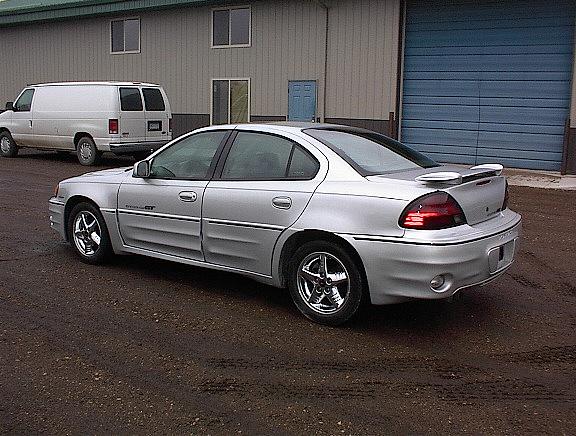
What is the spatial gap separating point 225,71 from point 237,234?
672 inches

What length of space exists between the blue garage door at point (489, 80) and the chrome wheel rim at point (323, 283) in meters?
13.3

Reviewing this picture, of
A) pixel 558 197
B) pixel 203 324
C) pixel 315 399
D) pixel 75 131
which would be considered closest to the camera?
pixel 315 399

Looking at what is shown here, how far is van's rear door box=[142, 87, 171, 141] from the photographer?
687 inches

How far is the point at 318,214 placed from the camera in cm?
517

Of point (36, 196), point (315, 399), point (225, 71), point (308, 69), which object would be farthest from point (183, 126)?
point (315, 399)

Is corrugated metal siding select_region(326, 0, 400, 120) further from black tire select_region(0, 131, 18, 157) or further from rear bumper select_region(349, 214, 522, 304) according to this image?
rear bumper select_region(349, 214, 522, 304)

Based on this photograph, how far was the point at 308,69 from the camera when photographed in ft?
66.6

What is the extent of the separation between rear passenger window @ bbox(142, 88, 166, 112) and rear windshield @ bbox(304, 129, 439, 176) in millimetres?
12087

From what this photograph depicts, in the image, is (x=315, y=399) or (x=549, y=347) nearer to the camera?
(x=315, y=399)

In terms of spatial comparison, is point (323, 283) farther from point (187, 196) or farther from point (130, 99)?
point (130, 99)

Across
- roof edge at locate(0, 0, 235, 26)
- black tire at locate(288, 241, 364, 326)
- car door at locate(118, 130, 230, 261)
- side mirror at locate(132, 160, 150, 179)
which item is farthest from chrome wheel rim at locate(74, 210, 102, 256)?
roof edge at locate(0, 0, 235, 26)

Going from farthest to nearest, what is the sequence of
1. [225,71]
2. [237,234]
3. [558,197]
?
[225,71] → [558,197] → [237,234]

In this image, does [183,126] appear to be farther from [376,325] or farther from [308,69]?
[376,325]

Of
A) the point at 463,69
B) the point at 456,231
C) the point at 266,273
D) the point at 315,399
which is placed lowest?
the point at 315,399
